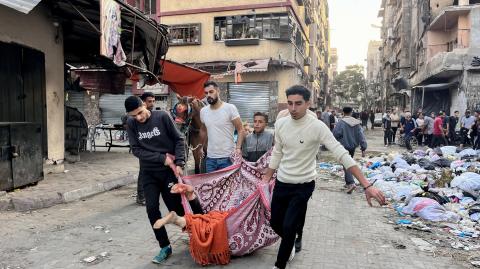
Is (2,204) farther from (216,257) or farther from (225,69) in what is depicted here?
(225,69)

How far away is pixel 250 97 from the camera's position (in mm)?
24406

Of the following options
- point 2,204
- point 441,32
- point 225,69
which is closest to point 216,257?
point 2,204

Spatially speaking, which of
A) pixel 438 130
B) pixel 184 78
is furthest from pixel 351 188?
pixel 438 130

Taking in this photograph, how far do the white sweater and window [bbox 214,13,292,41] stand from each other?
20215 millimetres

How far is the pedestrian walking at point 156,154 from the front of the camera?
4273mm

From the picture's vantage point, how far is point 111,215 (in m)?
6.38

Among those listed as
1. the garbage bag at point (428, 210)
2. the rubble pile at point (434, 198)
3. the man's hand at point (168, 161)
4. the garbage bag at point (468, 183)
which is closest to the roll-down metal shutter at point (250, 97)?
the rubble pile at point (434, 198)

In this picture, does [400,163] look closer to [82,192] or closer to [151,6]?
[82,192]

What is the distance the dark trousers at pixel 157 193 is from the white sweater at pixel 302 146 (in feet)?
4.08

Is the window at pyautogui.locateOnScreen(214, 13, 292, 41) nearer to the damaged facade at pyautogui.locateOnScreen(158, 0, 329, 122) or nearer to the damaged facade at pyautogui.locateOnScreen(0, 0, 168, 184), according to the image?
the damaged facade at pyautogui.locateOnScreen(158, 0, 329, 122)

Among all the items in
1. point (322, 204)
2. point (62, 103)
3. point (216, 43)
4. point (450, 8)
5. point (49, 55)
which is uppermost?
point (450, 8)

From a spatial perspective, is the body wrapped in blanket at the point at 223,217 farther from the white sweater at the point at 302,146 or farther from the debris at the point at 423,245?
the debris at the point at 423,245

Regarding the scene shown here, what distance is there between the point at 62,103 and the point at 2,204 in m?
3.76

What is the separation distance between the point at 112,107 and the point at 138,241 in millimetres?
23613
